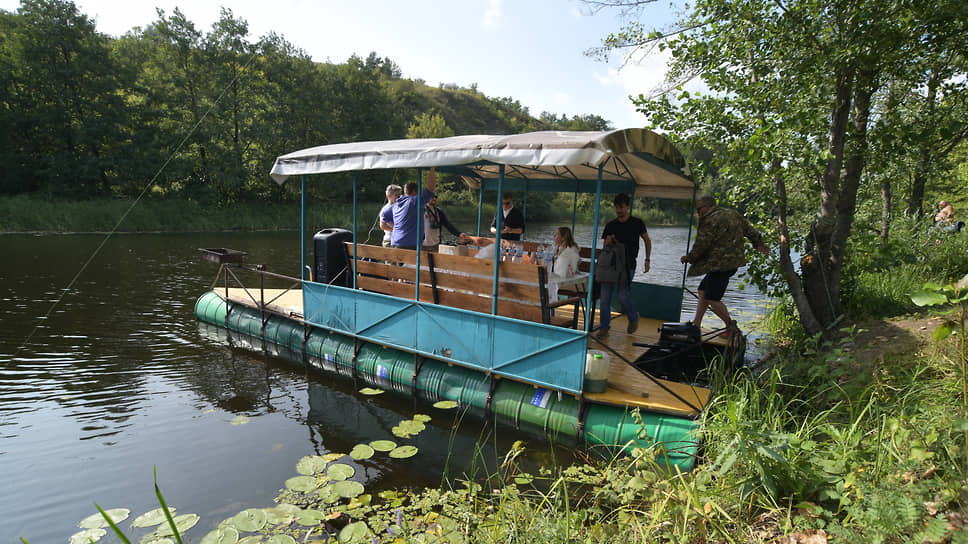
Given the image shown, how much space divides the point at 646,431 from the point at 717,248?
274 cm

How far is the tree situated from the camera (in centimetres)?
516

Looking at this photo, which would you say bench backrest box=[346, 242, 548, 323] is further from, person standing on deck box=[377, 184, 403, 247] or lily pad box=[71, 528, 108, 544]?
lily pad box=[71, 528, 108, 544]

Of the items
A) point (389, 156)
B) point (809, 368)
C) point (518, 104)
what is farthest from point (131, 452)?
point (518, 104)

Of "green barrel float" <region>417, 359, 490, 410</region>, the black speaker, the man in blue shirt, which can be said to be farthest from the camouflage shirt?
the black speaker

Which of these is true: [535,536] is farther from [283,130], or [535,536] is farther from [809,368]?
[283,130]

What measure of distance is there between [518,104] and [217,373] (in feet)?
469

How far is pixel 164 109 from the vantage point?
31594 mm

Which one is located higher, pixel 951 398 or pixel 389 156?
pixel 389 156

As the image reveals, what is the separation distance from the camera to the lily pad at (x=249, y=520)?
3.73 meters

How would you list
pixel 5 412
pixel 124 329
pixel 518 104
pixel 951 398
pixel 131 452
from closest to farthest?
pixel 951 398, pixel 131 452, pixel 5 412, pixel 124 329, pixel 518 104

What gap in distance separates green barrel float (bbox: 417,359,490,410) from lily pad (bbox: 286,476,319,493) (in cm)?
192

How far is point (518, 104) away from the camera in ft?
461

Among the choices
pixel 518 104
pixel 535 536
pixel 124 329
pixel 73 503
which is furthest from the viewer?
pixel 518 104

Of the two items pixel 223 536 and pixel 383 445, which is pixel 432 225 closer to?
pixel 383 445
